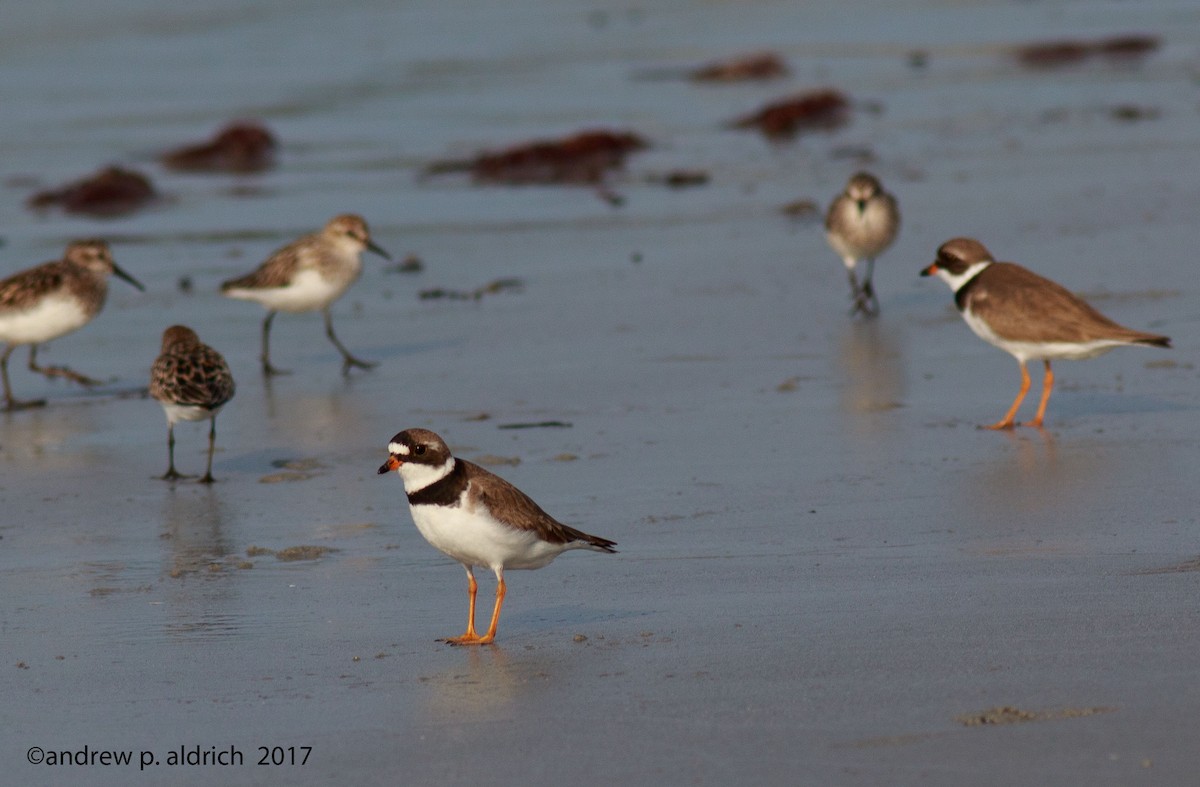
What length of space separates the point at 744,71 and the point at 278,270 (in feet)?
52.6

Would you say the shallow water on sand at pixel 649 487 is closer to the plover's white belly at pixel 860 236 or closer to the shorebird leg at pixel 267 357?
the shorebird leg at pixel 267 357

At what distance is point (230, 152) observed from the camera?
21.2 metres

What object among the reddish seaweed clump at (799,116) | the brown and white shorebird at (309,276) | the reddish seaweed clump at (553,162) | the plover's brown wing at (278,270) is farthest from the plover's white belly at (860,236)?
the reddish seaweed clump at (799,116)

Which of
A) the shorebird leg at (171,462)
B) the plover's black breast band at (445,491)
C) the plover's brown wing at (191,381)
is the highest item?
the plover's black breast band at (445,491)

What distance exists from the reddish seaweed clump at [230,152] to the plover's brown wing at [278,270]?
339 inches

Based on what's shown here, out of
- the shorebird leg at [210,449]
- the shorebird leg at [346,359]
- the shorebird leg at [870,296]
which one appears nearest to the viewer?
the shorebird leg at [210,449]

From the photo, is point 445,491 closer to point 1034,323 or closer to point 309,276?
point 1034,323

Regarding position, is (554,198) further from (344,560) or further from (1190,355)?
(344,560)

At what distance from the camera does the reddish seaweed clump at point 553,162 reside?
1911cm

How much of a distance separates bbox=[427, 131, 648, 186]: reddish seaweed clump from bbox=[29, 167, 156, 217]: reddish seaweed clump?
323 centimetres

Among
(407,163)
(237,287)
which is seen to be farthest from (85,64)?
(237,287)

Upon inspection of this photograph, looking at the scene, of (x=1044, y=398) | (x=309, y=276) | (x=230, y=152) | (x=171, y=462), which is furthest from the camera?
(x=230, y=152)

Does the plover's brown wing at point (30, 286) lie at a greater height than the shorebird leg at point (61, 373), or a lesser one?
greater

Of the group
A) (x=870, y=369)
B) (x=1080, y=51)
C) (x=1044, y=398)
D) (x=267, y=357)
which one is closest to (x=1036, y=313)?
(x=1044, y=398)
